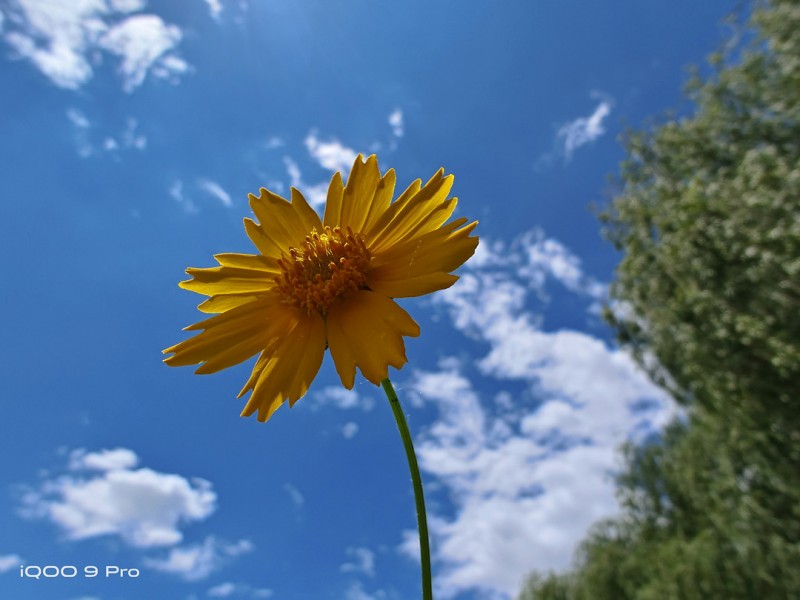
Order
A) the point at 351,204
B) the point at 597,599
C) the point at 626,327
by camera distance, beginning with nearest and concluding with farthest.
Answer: the point at 351,204
the point at 626,327
the point at 597,599

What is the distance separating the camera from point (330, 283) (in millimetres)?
886

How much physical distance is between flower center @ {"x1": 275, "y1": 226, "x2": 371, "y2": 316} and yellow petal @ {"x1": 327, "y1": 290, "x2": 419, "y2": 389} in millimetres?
24

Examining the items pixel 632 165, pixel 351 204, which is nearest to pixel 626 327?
pixel 632 165

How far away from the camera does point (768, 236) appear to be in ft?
23.4

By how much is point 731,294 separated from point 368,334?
8.87 m

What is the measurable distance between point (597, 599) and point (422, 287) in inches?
715

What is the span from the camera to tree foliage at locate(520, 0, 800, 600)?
24.6ft

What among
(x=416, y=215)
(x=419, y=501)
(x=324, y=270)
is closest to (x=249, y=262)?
(x=324, y=270)

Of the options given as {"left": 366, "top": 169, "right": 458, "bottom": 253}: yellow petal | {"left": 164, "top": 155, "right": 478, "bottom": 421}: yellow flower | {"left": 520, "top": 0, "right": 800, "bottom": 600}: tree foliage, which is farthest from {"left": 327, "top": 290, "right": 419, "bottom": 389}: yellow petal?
{"left": 520, "top": 0, "right": 800, "bottom": 600}: tree foliage

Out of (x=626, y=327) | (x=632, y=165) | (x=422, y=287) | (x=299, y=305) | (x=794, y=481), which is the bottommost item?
(x=422, y=287)

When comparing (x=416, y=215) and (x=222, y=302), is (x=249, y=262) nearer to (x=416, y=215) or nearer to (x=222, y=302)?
(x=222, y=302)

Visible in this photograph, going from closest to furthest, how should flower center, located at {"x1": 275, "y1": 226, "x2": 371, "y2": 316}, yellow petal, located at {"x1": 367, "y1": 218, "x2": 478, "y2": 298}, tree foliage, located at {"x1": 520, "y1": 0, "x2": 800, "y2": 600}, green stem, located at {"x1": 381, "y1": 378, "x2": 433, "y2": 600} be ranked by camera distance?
green stem, located at {"x1": 381, "y1": 378, "x2": 433, "y2": 600}, yellow petal, located at {"x1": 367, "y1": 218, "x2": 478, "y2": 298}, flower center, located at {"x1": 275, "y1": 226, "x2": 371, "y2": 316}, tree foliage, located at {"x1": 520, "y1": 0, "x2": 800, "y2": 600}

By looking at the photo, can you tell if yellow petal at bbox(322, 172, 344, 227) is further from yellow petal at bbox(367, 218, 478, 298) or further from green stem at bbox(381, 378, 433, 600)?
green stem at bbox(381, 378, 433, 600)

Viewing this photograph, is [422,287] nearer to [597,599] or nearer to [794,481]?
[794,481]
